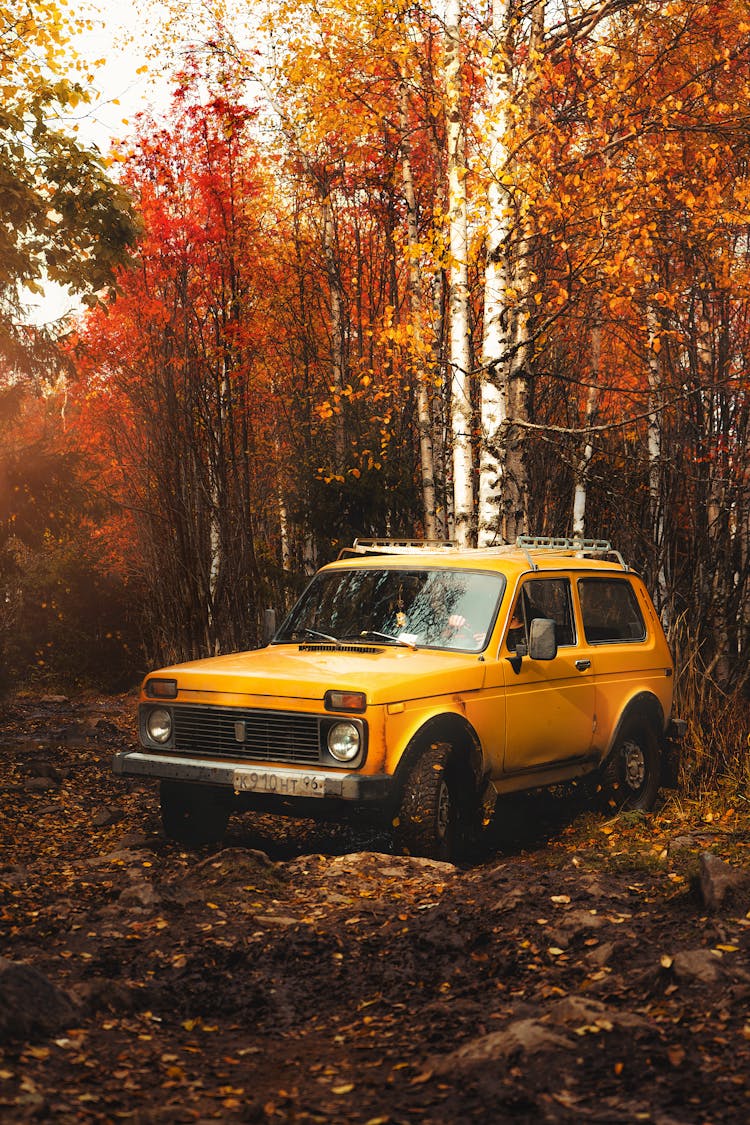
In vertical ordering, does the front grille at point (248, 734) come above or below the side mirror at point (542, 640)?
below

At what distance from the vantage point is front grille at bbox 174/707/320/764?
684cm

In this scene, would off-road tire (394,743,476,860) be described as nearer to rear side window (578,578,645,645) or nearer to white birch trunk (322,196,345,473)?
rear side window (578,578,645,645)

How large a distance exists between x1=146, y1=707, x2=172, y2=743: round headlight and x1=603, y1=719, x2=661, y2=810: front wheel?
10.6 ft

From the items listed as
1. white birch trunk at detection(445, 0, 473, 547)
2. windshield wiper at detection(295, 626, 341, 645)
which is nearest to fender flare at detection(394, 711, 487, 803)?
windshield wiper at detection(295, 626, 341, 645)

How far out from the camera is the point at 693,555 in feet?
44.5

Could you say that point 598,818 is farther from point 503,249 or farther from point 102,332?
point 102,332

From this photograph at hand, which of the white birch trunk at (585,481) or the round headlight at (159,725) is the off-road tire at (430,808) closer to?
the round headlight at (159,725)

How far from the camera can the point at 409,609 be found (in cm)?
788

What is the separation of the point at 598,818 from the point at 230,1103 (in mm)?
5330

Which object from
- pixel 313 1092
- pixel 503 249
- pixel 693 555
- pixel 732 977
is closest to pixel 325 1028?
pixel 313 1092

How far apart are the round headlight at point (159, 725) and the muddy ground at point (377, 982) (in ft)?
2.39

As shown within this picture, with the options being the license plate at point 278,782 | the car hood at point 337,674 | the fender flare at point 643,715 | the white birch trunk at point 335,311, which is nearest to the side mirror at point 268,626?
the car hood at point 337,674

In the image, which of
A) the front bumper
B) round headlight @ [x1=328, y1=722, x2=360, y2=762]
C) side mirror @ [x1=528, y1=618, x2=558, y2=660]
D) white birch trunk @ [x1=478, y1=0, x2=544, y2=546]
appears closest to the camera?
the front bumper

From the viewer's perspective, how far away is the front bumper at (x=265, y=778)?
651 centimetres
